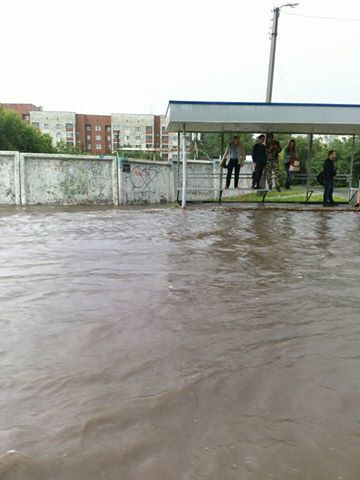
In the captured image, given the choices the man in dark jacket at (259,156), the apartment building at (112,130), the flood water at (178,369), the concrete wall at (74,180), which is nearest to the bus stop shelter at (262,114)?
the man in dark jacket at (259,156)

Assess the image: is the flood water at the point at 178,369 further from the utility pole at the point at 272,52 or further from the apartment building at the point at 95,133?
the apartment building at the point at 95,133

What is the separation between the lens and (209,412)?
2.28 m

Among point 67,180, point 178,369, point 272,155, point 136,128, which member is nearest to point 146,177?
point 67,180

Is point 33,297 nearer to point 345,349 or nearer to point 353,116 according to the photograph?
point 345,349

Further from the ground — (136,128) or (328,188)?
(136,128)

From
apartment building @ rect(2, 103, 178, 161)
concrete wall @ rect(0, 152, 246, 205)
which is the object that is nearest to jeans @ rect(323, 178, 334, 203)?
concrete wall @ rect(0, 152, 246, 205)

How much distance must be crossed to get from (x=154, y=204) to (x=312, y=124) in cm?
712

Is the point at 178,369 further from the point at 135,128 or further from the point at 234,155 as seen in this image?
the point at 135,128

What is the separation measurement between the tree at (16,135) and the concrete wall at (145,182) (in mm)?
36321

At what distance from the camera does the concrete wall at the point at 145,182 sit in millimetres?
17203

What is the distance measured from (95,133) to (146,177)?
105838 millimetres

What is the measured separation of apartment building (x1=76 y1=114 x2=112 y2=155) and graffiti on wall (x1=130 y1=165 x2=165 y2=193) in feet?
336

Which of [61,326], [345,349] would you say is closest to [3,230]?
[61,326]

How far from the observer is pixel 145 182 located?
18156 mm
